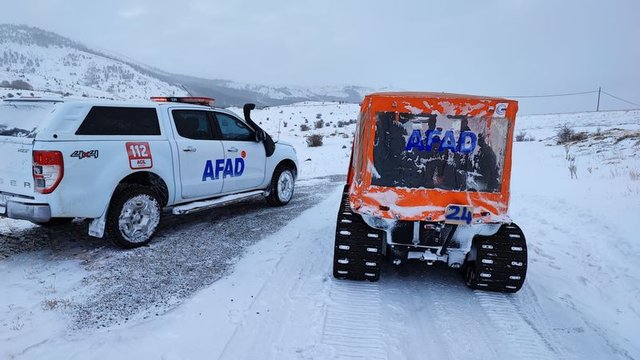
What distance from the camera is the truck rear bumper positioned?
4418mm

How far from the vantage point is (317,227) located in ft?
22.1

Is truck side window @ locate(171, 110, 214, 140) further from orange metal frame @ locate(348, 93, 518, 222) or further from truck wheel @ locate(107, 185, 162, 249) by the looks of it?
orange metal frame @ locate(348, 93, 518, 222)

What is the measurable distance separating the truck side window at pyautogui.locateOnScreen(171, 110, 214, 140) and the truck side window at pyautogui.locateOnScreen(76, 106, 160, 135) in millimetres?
379

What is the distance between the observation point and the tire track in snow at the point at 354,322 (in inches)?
128

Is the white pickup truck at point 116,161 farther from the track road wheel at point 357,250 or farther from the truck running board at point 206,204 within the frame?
the track road wheel at point 357,250

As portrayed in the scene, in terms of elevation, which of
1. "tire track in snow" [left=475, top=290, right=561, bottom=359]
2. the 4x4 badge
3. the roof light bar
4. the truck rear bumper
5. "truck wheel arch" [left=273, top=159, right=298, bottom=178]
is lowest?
"tire track in snow" [left=475, top=290, right=561, bottom=359]

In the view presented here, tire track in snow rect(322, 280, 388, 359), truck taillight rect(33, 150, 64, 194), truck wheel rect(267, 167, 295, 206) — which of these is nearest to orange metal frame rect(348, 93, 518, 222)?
tire track in snow rect(322, 280, 388, 359)

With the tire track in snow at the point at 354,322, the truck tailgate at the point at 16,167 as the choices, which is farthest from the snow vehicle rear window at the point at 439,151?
the truck tailgate at the point at 16,167

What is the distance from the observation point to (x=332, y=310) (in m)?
3.88

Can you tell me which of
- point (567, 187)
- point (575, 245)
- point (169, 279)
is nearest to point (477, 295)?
point (575, 245)

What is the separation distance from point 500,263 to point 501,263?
0.4 inches

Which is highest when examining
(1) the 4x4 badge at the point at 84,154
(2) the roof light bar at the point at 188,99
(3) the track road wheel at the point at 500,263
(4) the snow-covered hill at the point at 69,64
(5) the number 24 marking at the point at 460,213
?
(4) the snow-covered hill at the point at 69,64

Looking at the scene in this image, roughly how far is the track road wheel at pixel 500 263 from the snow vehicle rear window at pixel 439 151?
2.06 feet

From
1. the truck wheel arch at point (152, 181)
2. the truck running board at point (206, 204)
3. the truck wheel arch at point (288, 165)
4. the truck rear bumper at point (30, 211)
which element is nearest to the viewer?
the truck rear bumper at point (30, 211)
